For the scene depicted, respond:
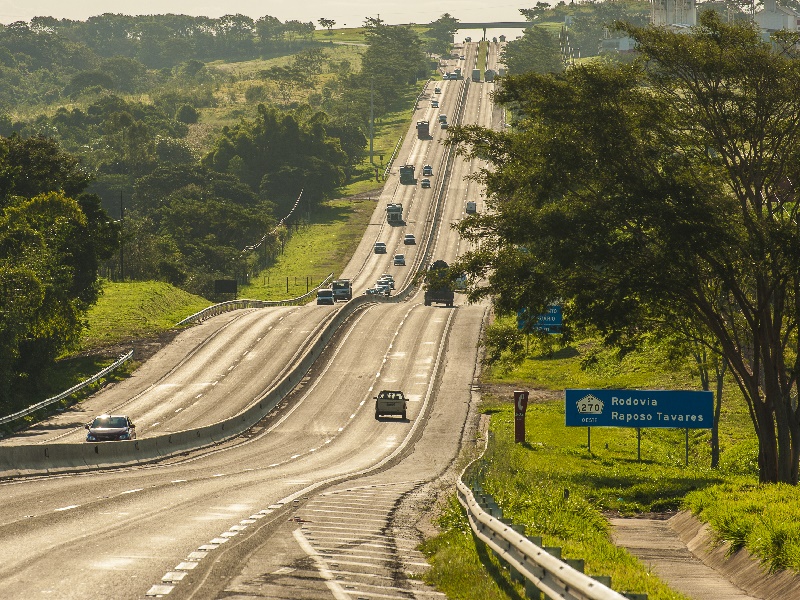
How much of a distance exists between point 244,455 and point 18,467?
19.1 m

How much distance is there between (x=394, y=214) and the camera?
6668 inches

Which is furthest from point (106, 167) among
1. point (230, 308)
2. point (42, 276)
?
point (42, 276)

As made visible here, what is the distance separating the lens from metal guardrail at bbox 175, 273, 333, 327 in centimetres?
9300

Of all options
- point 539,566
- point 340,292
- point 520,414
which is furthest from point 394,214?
point 539,566

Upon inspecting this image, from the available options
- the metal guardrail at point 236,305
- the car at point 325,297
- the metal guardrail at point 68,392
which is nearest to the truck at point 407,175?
the metal guardrail at point 236,305

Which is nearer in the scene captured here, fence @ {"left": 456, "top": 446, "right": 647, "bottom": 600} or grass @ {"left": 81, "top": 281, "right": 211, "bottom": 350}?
fence @ {"left": 456, "top": 446, "right": 647, "bottom": 600}

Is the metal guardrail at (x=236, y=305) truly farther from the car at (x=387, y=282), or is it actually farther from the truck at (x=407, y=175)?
the truck at (x=407, y=175)

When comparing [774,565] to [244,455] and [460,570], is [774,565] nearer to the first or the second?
[460,570]

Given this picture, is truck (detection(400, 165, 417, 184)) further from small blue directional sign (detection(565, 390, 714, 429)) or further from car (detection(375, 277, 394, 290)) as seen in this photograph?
small blue directional sign (detection(565, 390, 714, 429))

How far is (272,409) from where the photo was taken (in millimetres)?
68000

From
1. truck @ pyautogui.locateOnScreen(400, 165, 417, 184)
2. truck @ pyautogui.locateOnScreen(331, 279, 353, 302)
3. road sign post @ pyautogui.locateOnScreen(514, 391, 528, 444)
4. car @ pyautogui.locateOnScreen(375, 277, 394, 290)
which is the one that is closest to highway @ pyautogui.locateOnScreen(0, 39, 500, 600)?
road sign post @ pyautogui.locateOnScreen(514, 391, 528, 444)

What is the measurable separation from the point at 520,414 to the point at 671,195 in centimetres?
1999

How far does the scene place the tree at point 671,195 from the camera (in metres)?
36.5

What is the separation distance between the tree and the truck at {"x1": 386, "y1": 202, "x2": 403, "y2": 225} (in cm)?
12889
